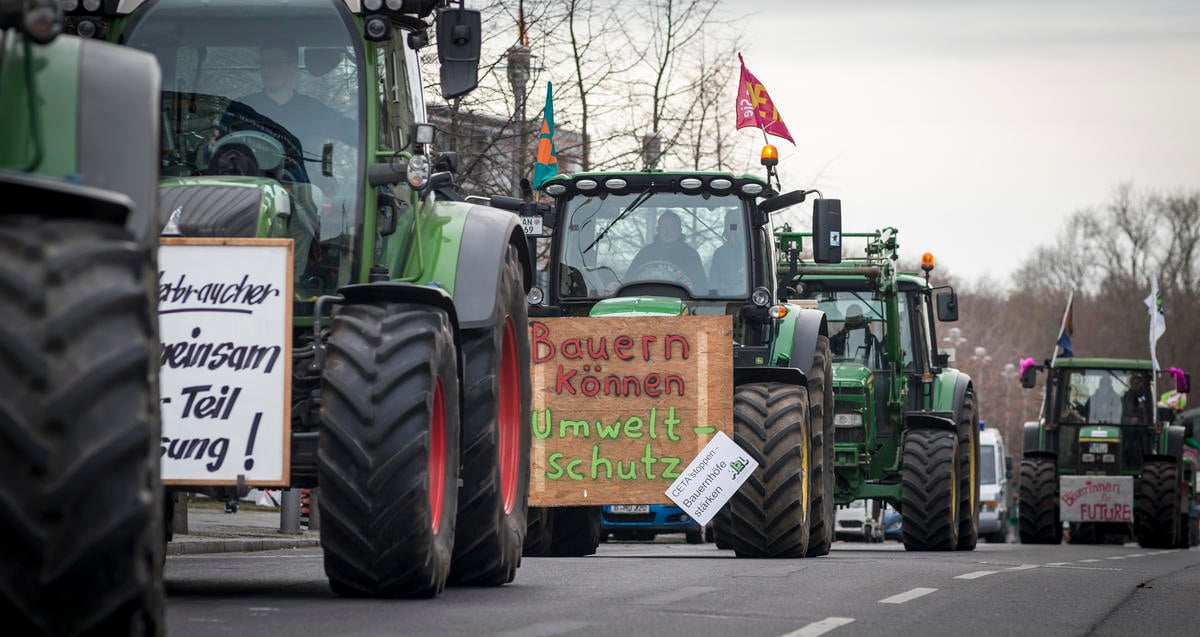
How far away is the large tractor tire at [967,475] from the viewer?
23.5 metres

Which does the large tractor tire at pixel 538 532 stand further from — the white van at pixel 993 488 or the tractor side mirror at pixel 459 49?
the white van at pixel 993 488

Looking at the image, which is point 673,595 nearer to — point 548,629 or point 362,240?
point 362,240

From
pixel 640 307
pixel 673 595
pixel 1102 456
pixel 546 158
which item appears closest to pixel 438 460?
pixel 673 595

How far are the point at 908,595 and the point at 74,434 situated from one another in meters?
7.09

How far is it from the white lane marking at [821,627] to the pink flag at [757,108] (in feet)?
47.1

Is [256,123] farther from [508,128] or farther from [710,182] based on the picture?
[508,128]

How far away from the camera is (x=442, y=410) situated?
8609mm

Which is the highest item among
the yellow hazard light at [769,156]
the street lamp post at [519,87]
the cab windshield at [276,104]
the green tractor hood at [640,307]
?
the street lamp post at [519,87]

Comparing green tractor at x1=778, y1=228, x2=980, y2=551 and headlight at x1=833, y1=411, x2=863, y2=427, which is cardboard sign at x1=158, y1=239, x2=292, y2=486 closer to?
green tractor at x1=778, y1=228, x2=980, y2=551

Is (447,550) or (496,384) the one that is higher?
(496,384)

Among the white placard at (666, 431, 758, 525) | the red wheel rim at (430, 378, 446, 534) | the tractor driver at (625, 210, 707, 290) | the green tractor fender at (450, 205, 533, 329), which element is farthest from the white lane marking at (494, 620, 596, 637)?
the tractor driver at (625, 210, 707, 290)

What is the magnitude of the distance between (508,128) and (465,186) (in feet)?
4.90

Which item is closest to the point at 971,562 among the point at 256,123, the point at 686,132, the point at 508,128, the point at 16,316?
the point at 256,123

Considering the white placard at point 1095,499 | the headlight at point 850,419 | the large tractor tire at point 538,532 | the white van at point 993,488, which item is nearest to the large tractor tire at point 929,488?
the headlight at point 850,419
